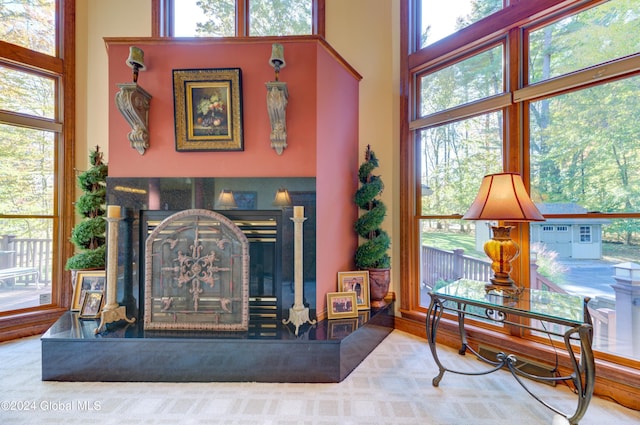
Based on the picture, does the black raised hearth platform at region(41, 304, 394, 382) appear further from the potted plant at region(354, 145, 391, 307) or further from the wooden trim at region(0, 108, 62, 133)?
the wooden trim at region(0, 108, 62, 133)

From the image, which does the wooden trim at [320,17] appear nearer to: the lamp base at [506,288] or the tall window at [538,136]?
the tall window at [538,136]

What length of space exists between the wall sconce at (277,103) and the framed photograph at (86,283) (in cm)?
207

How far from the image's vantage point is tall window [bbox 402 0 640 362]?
76.6 inches

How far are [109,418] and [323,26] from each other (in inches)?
157

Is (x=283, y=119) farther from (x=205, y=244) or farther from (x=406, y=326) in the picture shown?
(x=406, y=326)

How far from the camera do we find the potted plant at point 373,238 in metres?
2.85

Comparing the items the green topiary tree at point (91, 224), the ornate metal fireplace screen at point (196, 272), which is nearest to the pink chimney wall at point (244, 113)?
the ornate metal fireplace screen at point (196, 272)

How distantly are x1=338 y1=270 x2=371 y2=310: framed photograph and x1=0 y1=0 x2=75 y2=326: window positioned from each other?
3.14 m

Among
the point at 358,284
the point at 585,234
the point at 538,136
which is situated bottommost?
the point at 358,284

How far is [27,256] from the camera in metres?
2.96

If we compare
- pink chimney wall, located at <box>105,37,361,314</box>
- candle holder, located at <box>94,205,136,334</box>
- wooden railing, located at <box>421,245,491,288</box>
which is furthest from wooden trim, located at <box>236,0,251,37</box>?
wooden railing, located at <box>421,245,491,288</box>

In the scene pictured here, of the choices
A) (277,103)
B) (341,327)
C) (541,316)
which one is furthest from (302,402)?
(277,103)

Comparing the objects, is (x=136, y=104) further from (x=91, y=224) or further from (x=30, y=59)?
(x=30, y=59)

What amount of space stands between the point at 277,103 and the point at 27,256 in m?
3.17
